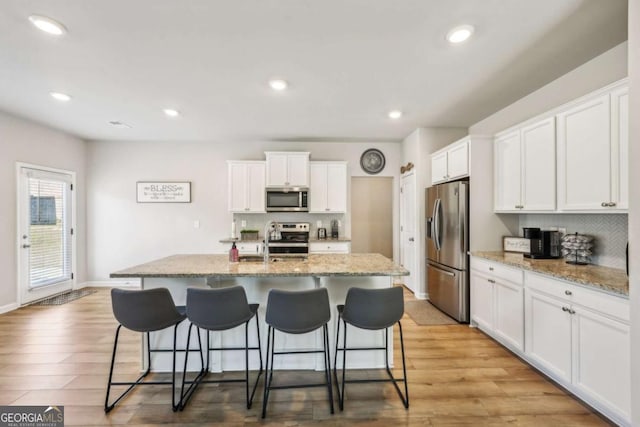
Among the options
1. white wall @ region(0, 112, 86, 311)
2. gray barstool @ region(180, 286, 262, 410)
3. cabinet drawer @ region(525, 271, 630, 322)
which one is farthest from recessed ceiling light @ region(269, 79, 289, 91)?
white wall @ region(0, 112, 86, 311)

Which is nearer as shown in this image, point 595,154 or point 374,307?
point 374,307

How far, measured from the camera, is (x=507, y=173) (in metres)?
3.08

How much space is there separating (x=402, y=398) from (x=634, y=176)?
192 cm

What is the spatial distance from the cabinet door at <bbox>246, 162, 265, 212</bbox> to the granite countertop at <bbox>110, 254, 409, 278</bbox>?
87.5 inches

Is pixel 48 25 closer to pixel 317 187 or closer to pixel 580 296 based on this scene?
pixel 317 187

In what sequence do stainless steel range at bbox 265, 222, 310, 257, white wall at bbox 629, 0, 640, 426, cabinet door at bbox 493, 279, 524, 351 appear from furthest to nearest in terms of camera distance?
1. stainless steel range at bbox 265, 222, 310, 257
2. cabinet door at bbox 493, 279, 524, 351
3. white wall at bbox 629, 0, 640, 426

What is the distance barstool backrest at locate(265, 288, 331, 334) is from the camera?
1854 millimetres

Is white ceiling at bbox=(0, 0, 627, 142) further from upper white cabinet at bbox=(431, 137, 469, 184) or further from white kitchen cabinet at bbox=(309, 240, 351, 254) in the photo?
white kitchen cabinet at bbox=(309, 240, 351, 254)

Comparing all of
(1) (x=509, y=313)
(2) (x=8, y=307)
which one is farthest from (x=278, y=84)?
(2) (x=8, y=307)

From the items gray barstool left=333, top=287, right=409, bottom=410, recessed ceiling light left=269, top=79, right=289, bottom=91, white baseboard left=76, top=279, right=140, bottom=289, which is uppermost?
recessed ceiling light left=269, top=79, right=289, bottom=91

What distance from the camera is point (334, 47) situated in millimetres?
2221

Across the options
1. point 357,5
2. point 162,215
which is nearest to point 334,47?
point 357,5

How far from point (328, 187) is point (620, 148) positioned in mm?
3499

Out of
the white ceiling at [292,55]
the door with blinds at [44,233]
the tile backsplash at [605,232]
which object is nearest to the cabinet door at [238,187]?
the white ceiling at [292,55]
